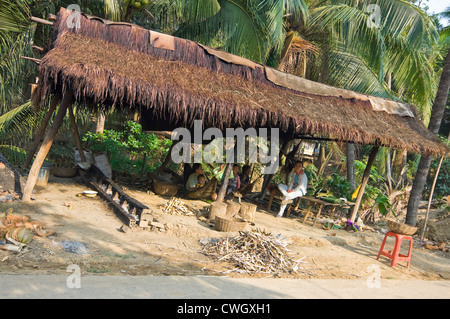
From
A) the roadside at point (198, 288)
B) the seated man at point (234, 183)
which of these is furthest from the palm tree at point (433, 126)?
the roadside at point (198, 288)

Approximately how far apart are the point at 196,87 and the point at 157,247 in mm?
3138

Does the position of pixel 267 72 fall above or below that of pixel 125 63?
above

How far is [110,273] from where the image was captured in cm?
484

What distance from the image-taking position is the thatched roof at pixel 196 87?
6.84m

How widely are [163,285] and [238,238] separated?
6.98ft

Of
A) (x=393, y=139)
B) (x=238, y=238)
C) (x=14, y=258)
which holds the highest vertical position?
(x=393, y=139)

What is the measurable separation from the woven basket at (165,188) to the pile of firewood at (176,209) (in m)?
1.33

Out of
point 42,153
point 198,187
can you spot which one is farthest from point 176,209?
point 42,153

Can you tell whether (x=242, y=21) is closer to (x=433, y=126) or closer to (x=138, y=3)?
(x=138, y=3)

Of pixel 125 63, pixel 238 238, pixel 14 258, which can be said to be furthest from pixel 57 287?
pixel 125 63

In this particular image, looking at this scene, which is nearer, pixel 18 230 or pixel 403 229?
pixel 18 230

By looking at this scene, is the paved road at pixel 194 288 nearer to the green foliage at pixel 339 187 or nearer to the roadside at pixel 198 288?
the roadside at pixel 198 288

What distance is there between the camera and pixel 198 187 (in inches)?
391
